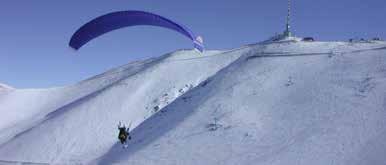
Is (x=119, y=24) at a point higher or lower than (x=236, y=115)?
higher

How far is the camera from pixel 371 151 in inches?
893

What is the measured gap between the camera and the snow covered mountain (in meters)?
26.2

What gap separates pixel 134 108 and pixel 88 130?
5789mm

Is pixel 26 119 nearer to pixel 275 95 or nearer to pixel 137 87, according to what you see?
pixel 137 87

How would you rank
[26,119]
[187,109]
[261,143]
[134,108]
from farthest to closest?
1. [26,119]
2. [134,108]
3. [187,109]
4. [261,143]

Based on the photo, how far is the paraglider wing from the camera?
86.1ft

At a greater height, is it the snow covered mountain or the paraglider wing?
the paraglider wing

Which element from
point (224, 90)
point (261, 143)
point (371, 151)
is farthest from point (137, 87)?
point (371, 151)

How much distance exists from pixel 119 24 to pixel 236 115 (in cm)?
1091

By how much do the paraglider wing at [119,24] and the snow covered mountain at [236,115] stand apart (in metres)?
6.88

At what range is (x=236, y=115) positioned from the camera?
110ft

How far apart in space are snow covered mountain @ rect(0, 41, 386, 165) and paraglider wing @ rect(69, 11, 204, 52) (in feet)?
22.6

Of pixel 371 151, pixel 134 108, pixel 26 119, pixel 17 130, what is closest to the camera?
pixel 371 151

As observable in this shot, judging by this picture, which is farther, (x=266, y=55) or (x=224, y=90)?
(x=266, y=55)
